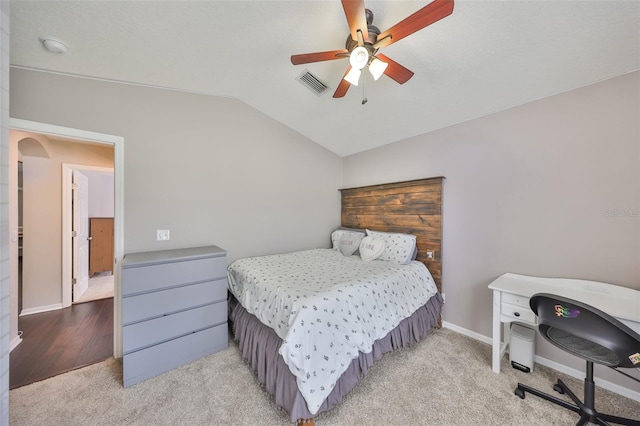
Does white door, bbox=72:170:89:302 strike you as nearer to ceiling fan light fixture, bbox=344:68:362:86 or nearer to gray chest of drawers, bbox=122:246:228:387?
gray chest of drawers, bbox=122:246:228:387

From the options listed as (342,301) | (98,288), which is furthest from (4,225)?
(98,288)

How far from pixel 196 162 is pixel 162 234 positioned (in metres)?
0.83

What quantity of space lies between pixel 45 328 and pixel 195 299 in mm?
1983

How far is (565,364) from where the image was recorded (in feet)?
6.04

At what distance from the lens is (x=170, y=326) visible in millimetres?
1861

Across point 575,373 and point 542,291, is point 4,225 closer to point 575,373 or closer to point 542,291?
point 542,291

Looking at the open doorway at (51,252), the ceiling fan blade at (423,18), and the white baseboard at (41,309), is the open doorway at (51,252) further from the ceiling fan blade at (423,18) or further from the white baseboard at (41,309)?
the ceiling fan blade at (423,18)

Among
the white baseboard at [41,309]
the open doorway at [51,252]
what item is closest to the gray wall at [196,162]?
the open doorway at [51,252]

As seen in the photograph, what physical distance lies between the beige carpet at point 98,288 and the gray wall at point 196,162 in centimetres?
213

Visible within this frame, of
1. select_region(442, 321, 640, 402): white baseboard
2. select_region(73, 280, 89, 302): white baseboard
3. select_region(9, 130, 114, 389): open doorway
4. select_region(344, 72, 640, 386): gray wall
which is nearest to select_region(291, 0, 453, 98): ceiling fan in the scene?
select_region(344, 72, 640, 386): gray wall

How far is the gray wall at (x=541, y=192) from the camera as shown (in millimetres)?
1637

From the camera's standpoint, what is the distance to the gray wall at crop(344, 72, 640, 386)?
5.37 ft

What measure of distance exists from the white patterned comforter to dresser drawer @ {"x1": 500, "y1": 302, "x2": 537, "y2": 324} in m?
0.67

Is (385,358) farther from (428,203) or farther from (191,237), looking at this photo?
(191,237)
